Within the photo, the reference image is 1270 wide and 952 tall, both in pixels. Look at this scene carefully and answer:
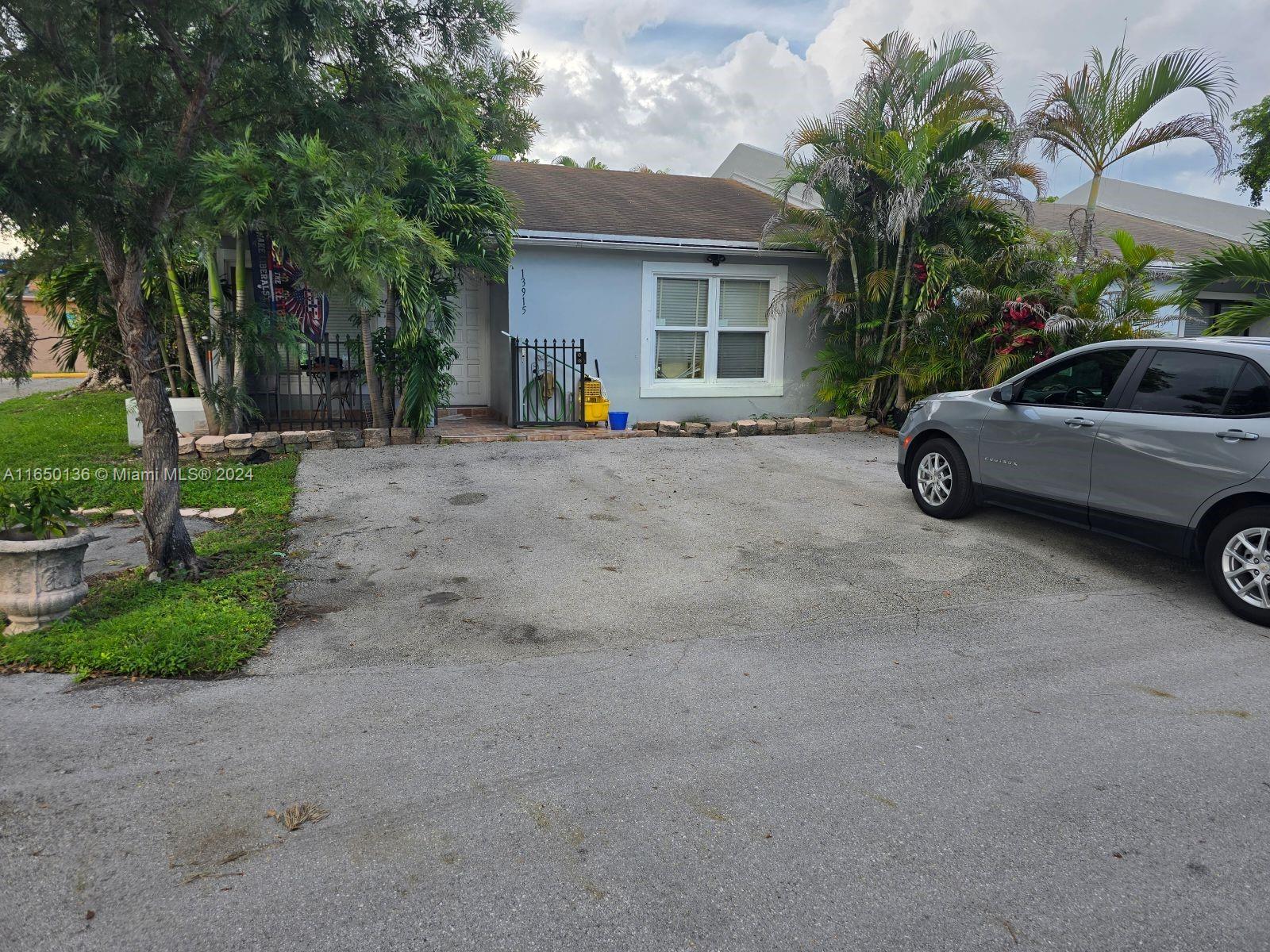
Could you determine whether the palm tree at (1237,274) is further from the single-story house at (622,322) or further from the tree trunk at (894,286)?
the tree trunk at (894,286)

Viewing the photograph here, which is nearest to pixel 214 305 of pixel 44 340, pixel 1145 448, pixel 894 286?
pixel 44 340

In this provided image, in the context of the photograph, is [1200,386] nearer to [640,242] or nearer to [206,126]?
[206,126]

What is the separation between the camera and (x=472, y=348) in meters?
13.8

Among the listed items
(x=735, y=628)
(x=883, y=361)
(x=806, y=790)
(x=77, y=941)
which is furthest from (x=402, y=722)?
(x=883, y=361)

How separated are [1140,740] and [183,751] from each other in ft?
13.6

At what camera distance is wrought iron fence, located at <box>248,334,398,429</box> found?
1091cm

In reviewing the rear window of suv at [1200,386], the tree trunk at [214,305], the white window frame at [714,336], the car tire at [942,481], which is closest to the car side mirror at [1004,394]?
the car tire at [942,481]

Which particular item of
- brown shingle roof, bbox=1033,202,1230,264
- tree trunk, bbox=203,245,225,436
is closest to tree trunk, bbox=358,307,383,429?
tree trunk, bbox=203,245,225,436

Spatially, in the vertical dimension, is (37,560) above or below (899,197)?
below

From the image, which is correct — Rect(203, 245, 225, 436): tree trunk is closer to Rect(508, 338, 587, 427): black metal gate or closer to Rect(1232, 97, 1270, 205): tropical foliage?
Rect(508, 338, 587, 427): black metal gate

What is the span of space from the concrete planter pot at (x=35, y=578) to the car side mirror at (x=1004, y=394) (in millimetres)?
6469

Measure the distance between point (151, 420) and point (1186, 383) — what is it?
267 inches

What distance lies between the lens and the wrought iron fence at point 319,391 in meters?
10.9

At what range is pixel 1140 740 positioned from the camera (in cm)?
378
